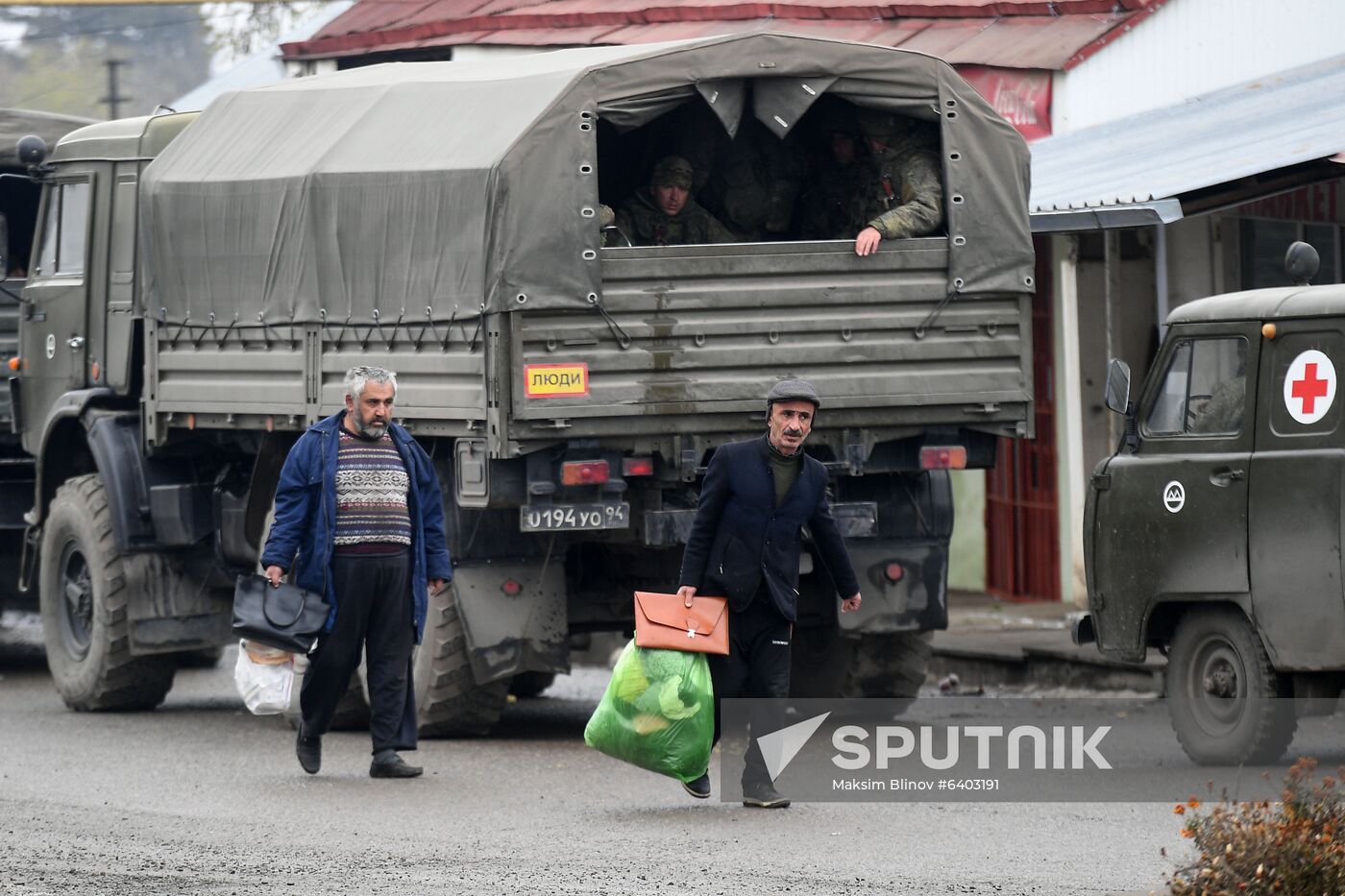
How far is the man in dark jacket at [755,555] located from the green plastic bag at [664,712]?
0.14 meters

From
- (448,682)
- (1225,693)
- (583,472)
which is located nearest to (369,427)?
(583,472)

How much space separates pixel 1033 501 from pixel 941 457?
23.1 ft

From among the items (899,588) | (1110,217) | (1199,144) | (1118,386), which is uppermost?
(1199,144)

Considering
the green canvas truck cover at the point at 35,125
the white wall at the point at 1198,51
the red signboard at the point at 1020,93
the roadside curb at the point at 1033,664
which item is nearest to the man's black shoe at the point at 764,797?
the roadside curb at the point at 1033,664

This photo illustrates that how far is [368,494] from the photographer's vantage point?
1031cm

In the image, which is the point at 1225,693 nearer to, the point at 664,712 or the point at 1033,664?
the point at 664,712

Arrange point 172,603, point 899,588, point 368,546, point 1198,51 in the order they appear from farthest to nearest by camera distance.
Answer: point 1198,51
point 172,603
point 899,588
point 368,546

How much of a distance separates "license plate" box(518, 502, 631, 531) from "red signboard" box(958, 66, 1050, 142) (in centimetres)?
705

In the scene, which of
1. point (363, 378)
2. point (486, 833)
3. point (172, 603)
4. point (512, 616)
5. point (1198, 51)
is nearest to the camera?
point (486, 833)

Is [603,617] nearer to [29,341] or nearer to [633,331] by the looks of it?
[633,331]

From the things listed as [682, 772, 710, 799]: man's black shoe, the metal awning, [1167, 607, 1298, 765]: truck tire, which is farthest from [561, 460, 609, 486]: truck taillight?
the metal awning

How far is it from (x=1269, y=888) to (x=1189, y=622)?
4.35m

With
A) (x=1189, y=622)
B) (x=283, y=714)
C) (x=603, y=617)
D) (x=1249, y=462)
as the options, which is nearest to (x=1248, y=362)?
(x=1249, y=462)

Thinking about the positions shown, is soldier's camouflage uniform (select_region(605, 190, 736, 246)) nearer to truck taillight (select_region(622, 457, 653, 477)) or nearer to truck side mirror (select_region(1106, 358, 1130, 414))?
truck taillight (select_region(622, 457, 653, 477))
